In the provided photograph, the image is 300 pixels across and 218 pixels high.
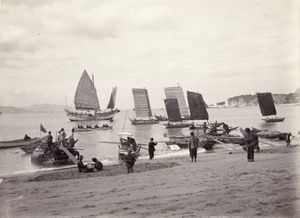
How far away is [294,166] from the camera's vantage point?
28.7ft

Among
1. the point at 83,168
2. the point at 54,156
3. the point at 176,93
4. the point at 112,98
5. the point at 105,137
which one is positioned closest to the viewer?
the point at 83,168

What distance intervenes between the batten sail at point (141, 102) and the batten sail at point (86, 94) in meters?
12.8

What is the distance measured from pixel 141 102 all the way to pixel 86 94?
1487cm

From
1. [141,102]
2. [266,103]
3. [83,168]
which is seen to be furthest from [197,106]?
[83,168]

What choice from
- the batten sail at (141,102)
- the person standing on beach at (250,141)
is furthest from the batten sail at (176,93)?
the person standing on beach at (250,141)

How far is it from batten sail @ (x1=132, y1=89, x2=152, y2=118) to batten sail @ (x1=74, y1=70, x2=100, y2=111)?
12.8 metres

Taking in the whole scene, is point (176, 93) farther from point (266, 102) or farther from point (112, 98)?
point (112, 98)

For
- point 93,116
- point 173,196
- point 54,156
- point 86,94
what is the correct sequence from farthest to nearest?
point 93,116, point 86,94, point 54,156, point 173,196

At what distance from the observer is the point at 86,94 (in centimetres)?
6769

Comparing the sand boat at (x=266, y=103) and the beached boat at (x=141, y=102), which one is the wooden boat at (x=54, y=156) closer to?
the sand boat at (x=266, y=103)

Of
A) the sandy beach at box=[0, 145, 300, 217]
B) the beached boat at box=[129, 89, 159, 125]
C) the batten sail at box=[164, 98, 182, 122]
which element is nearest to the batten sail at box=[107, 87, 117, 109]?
the beached boat at box=[129, 89, 159, 125]

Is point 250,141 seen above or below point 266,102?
below

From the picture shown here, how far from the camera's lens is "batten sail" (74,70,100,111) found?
64769 millimetres

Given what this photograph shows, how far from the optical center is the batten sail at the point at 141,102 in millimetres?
59344
